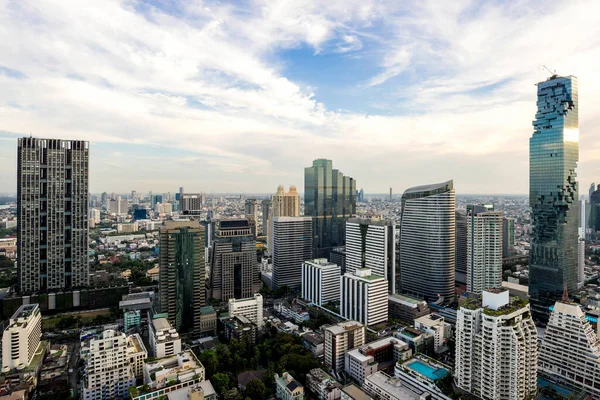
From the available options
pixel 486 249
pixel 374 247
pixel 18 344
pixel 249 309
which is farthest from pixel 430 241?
pixel 18 344

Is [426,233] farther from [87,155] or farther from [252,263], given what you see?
[87,155]

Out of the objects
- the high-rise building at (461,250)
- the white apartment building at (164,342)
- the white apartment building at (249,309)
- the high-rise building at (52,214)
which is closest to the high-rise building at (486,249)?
the high-rise building at (461,250)

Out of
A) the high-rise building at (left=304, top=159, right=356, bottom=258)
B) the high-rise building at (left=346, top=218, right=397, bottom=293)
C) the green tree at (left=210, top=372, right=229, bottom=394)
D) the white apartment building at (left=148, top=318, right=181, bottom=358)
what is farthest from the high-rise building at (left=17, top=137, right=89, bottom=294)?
the high-rise building at (left=304, top=159, right=356, bottom=258)

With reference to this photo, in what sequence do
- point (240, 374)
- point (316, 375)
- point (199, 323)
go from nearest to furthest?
point (316, 375) → point (240, 374) → point (199, 323)

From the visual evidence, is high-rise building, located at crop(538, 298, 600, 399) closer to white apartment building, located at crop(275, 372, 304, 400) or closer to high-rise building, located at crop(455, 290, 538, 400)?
high-rise building, located at crop(455, 290, 538, 400)

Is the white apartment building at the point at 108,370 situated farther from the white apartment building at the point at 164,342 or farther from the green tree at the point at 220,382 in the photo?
the green tree at the point at 220,382

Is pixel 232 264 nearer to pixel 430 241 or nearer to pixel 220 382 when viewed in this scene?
pixel 220 382

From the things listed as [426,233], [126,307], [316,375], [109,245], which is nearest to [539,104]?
[426,233]
